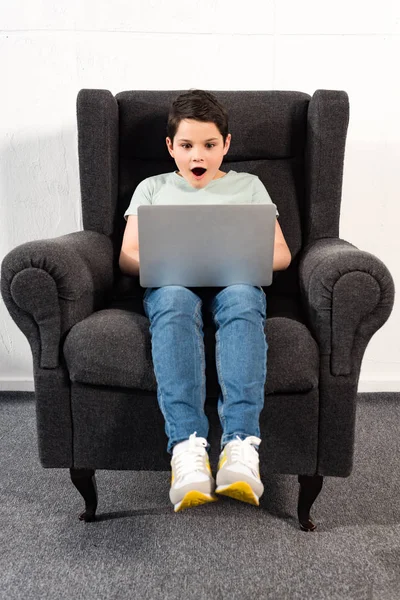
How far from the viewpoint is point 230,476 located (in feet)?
4.04

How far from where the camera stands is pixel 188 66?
2.27 meters

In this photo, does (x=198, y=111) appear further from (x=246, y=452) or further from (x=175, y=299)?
(x=246, y=452)

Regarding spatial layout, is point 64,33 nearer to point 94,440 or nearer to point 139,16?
point 139,16

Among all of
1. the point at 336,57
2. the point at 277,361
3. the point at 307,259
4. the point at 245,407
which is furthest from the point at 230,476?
the point at 336,57

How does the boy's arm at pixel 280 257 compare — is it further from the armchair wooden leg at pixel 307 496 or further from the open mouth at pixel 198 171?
the armchair wooden leg at pixel 307 496

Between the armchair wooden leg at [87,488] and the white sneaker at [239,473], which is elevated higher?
the white sneaker at [239,473]

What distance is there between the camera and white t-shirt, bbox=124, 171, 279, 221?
1.81m

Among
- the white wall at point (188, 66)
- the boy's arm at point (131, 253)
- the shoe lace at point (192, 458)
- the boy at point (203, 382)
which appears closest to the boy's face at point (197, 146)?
the boy's arm at point (131, 253)

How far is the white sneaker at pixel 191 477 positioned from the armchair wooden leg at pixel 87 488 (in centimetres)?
34

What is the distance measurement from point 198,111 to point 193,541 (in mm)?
1090

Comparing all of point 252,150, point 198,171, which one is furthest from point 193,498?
point 252,150

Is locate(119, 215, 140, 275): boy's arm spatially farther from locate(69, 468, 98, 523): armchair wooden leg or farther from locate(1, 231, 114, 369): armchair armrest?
locate(69, 468, 98, 523): armchair wooden leg

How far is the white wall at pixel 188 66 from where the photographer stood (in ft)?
7.34

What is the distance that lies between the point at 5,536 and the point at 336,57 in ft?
6.09
